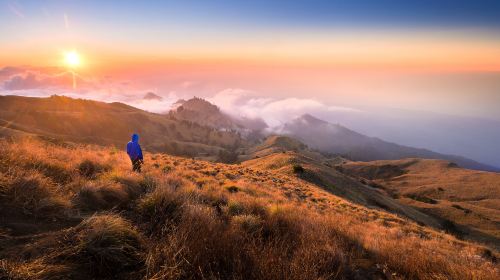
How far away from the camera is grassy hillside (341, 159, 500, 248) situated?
46.8 meters

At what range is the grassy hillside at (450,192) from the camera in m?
46.8

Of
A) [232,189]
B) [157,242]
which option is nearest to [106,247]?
[157,242]

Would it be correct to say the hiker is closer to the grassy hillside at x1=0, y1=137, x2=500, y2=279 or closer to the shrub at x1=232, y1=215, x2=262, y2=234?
the grassy hillside at x1=0, y1=137, x2=500, y2=279

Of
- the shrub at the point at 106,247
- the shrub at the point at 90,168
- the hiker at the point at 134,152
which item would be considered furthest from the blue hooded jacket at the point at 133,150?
the shrub at the point at 106,247

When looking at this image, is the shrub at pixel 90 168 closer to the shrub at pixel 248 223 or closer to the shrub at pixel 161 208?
the shrub at pixel 161 208

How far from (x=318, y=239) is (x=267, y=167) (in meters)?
47.6

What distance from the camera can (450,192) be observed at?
241ft

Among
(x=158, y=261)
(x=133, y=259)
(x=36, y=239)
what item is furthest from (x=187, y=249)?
(x=36, y=239)

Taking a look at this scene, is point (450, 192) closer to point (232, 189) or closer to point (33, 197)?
point (232, 189)

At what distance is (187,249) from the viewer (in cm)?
411

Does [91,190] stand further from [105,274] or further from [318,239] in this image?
[318,239]

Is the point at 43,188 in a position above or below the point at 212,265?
above

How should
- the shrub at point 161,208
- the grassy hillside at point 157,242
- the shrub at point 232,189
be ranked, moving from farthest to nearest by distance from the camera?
the shrub at point 232,189
the shrub at point 161,208
the grassy hillside at point 157,242

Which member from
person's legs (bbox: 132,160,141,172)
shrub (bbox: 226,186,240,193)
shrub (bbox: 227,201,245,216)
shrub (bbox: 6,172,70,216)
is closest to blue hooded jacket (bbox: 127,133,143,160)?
person's legs (bbox: 132,160,141,172)
